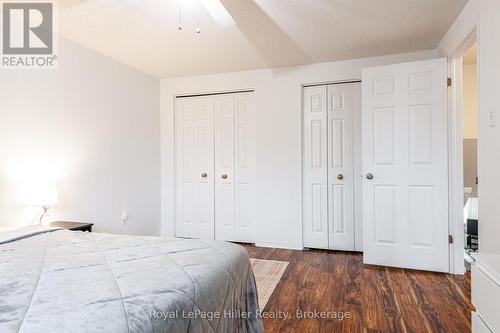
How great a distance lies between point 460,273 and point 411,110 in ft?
5.22

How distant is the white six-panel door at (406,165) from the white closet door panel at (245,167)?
142cm

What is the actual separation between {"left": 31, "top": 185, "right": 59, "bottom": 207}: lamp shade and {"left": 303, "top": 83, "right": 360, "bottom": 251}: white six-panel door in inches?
103

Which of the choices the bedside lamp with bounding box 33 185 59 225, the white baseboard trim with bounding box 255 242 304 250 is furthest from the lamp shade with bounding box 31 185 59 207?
the white baseboard trim with bounding box 255 242 304 250

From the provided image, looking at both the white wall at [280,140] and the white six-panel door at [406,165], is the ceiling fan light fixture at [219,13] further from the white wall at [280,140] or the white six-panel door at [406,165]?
the white six-panel door at [406,165]

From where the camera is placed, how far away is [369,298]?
2201 mm

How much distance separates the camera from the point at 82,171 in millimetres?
2910

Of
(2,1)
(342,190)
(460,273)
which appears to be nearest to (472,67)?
(342,190)

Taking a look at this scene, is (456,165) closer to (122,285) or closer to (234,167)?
(234,167)

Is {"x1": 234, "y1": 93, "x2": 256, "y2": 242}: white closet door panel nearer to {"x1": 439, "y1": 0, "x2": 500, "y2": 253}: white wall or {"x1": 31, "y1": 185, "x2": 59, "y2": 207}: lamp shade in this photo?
{"x1": 31, "y1": 185, "x2": 59, "y2": 207}: lamp shade

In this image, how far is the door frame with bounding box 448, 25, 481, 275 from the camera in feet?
8.70

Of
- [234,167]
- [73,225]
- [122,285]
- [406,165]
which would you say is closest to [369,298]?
[406,165]

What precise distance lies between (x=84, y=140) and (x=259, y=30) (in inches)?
80.8

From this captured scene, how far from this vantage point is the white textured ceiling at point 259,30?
2.22 m

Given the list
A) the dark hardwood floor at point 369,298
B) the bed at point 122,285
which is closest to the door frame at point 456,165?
the dark hardwood floor at point 369,298
